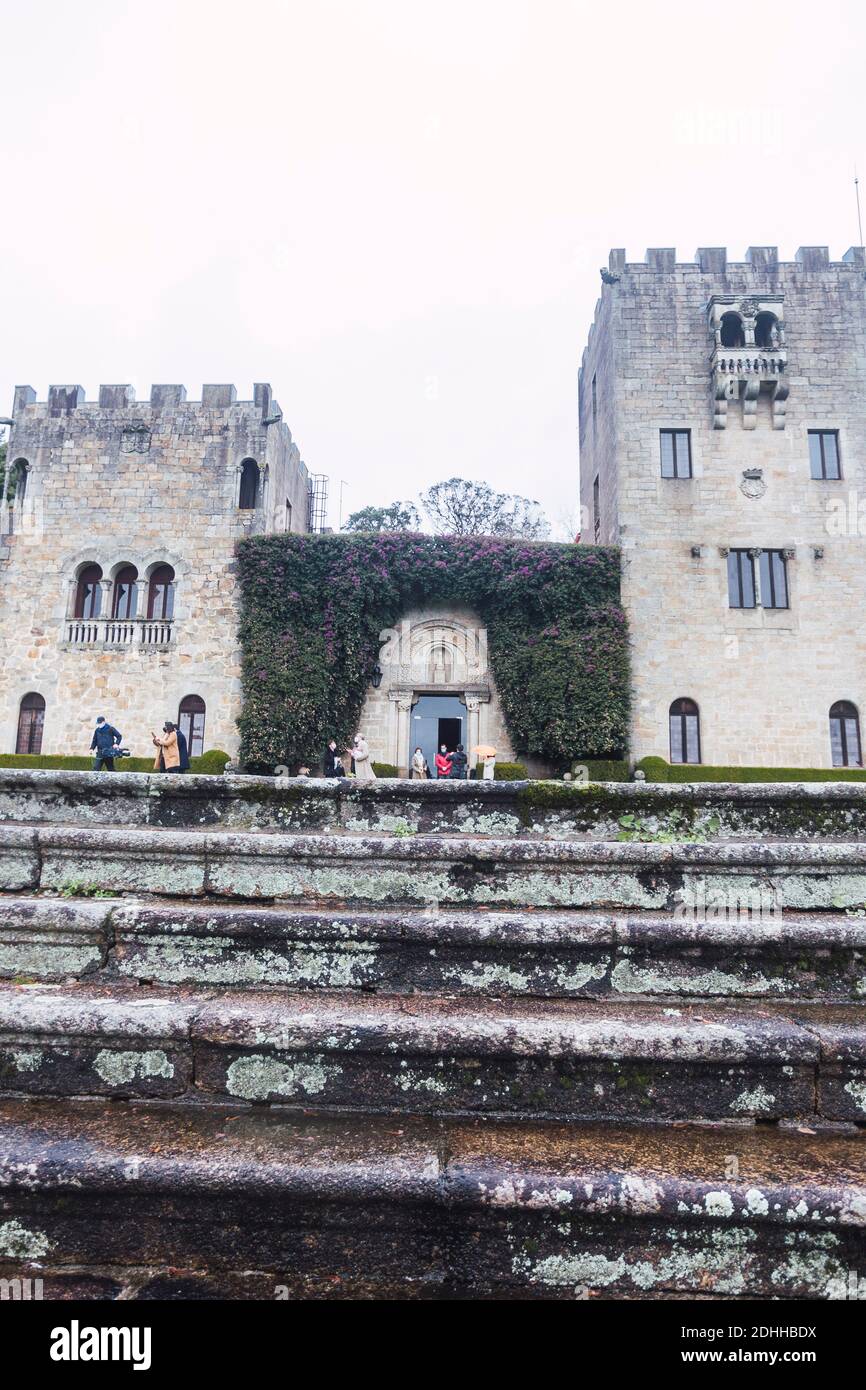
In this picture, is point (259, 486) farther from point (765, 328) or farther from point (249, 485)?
point (765, 328)

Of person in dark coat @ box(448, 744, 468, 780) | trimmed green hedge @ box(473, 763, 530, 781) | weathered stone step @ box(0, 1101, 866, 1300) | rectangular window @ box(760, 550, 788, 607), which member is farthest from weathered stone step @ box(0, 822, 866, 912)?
rectangular window @ box(760, 550, 788, 607)

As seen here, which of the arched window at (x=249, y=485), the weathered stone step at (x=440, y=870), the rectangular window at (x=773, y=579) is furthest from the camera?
the arched window at (x=249, y=485)

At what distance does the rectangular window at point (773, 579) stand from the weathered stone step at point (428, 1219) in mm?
19202

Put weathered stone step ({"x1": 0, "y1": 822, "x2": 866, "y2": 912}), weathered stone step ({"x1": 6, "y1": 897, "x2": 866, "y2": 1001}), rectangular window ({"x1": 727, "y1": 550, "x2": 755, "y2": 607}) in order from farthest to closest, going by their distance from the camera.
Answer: rectangular window ({"x1": 727, "y1": 550, "x2": 755, "y2": 607})
weathered stone step ({"x1": 0, "y1": 822, "x2": 866, "y2": 912})
weathered stone step ({"x1": 6, "y1": 897, "x2": 866, "y2": 1001})

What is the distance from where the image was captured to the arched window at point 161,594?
20.7 metres

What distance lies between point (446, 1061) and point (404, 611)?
19019 millimetres

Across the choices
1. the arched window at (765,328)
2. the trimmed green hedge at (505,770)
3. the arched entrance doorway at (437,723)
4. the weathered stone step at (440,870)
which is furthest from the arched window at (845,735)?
the weathered stone step at (440,870)

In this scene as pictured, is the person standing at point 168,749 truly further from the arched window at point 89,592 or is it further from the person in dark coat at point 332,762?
the arched window at point 89,592

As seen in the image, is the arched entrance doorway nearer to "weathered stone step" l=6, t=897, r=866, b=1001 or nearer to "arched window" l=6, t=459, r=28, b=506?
"arched window" l=6, t=459, r=28, b=506

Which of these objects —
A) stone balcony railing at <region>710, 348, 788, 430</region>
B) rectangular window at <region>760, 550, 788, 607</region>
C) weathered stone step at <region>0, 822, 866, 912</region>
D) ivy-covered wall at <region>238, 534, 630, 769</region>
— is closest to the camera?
weathered stone step at <region>0, 822, 866, 912</region>

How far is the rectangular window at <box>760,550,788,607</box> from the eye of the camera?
64.8ft

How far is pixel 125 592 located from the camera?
21.0 m

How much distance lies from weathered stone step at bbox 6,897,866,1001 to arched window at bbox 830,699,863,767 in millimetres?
17792

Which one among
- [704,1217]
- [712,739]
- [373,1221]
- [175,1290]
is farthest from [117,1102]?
[712,739]
